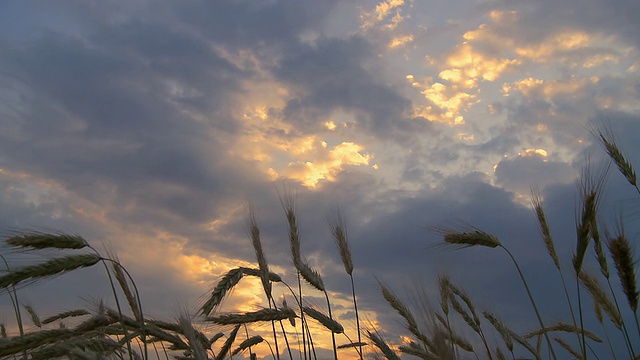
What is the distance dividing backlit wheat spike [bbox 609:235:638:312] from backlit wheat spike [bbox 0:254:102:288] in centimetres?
423

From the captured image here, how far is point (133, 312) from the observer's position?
17.8 feet

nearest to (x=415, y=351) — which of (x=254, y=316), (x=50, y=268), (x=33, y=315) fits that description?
(x=254, y=316)

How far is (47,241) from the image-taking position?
4.64 metres

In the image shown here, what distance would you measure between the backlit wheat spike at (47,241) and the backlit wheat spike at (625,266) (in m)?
4.48

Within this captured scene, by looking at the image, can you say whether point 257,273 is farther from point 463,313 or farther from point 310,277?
point 463,313

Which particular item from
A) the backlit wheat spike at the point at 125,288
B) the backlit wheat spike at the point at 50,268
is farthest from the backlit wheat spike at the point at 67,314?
the backlit wheat spike at the point at 50,268

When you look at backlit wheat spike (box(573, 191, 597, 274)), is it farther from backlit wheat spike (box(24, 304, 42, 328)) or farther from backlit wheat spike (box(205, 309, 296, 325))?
backlit wheat spike (box(24, 304, 42, 328))

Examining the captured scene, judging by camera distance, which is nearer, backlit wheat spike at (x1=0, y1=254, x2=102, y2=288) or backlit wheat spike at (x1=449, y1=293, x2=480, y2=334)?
backlit wheat spike at (x1=0, y1=254, x2=102, y2=288)

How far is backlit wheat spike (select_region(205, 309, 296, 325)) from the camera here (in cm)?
557

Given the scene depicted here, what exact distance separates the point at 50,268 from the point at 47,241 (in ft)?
1.16

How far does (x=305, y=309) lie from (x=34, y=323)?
5.44 m

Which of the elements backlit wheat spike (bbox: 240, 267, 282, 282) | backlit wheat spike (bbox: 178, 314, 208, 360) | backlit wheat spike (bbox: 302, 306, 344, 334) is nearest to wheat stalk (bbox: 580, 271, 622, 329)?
backlit wheat spike (bbox: 302, 306, 344, 334)

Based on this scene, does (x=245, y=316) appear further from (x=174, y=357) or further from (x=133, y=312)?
(x=174, y=357)

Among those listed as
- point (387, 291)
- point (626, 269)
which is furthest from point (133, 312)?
point (626, 269)
